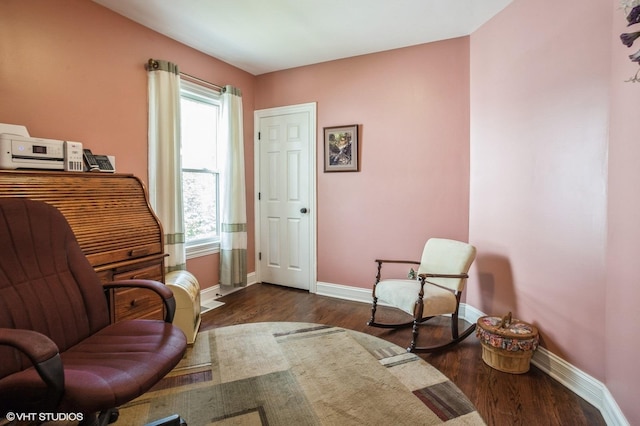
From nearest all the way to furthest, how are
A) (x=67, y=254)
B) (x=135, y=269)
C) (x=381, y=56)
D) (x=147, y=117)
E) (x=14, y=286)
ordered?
(x=14, y=286), (x=67, y=254), (x=135, y=269), (x=147, y=117), (x=381, y=56)

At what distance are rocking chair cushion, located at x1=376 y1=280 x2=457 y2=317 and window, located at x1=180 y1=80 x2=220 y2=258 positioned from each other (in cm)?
200

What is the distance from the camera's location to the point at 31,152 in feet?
6.02

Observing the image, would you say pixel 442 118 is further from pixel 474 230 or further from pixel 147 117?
pixel 147 117

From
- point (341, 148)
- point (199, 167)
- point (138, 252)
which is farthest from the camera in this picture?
point (341, 148)

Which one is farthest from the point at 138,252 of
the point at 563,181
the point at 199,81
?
the point at 563,181

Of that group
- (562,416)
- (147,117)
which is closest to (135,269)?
(147,117)

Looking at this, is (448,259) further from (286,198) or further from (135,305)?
(135,305)

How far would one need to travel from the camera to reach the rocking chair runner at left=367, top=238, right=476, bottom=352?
243 centimetres

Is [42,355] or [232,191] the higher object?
[232,191]

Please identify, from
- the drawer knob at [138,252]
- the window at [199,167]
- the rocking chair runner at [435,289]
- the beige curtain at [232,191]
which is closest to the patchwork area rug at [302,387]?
the rocking chair runner at [435,289]

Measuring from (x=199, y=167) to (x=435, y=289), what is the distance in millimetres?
2598

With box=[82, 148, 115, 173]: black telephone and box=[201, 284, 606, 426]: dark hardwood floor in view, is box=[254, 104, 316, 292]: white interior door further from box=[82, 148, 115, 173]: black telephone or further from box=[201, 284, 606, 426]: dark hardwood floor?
box=[82, 148, 115, 173]: black telephone

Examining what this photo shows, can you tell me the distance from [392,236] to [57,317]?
9.05 ft

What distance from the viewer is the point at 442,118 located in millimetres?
3139
